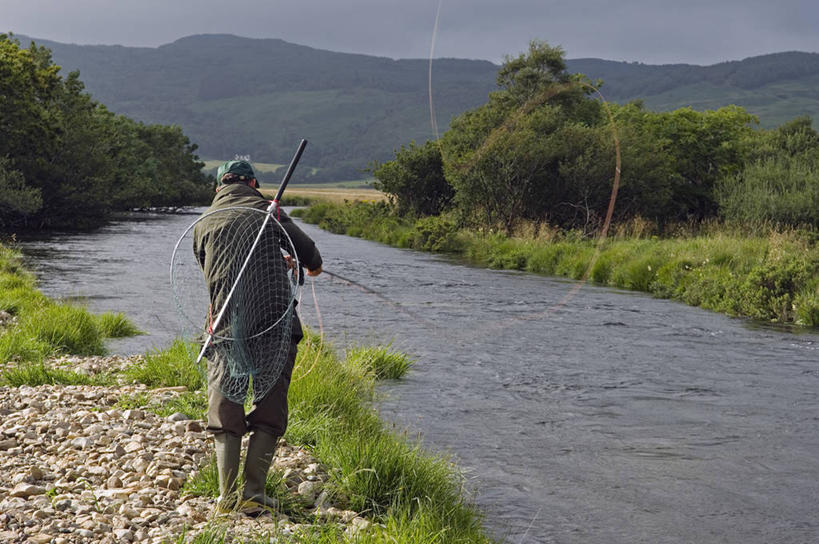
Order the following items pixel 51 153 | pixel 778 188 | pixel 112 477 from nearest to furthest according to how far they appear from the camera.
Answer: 1. pixel 112 477
2. pixel 778 188
3. pixel 51 153

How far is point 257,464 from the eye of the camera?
519 centimetres

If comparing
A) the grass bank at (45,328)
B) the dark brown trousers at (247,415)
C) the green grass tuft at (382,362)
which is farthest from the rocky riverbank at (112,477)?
the green grass tuft at (382,362)

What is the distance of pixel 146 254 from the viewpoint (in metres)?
28.6

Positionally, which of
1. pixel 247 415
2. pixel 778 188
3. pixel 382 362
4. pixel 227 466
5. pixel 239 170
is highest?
pixel 239 170

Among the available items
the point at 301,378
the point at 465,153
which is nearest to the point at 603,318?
the point at 301,378

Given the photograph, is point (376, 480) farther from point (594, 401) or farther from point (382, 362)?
point (382, 362)

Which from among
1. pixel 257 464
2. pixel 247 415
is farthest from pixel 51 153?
pixel 257 464

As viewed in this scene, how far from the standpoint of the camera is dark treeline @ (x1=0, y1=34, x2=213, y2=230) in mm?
35344

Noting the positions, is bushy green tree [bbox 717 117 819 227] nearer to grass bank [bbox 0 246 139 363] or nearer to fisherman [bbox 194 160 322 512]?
grass bank [bbox 0 246 139 363]

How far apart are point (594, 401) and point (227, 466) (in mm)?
6064

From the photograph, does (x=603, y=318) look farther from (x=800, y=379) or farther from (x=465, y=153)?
(x=465, y=153)

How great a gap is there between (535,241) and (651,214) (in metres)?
8.45

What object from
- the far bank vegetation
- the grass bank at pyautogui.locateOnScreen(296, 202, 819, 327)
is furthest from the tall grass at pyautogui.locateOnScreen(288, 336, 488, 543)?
the far bank vegetation

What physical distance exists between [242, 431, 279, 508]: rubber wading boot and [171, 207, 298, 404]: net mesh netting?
0.82 ft
